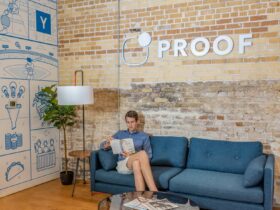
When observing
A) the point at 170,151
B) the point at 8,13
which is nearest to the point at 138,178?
the point at 170,151

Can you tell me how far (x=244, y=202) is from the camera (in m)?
3.10

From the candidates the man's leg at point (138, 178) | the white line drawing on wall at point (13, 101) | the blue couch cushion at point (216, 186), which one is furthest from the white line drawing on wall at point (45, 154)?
the blue couch cushion at point (216, 186)

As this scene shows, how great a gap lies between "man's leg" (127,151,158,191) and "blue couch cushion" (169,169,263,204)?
23 centimetres

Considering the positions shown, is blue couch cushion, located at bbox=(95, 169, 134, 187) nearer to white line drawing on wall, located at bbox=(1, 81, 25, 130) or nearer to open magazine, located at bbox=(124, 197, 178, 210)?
open magazine, located at bbox=(124, 197, 178, 210)

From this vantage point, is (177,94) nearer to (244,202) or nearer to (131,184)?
(131,184)

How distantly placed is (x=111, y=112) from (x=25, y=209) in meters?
1.81

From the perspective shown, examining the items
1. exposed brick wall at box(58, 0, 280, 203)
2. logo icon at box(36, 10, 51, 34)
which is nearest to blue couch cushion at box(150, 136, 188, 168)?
exposed brick wall at box(58, 0, 280, 203)

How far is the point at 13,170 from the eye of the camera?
4207mm

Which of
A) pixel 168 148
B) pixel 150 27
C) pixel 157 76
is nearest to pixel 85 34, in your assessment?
pixel 150 27

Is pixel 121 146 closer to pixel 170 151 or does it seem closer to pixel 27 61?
pixel 170 151

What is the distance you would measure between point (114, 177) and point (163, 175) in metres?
0.62

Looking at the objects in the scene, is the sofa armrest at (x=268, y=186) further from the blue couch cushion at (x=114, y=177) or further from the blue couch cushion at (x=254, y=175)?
the blue couch cushion at (x=114, y=177)

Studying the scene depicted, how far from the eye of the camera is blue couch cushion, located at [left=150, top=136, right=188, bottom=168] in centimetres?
390

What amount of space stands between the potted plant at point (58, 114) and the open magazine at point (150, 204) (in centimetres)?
210
